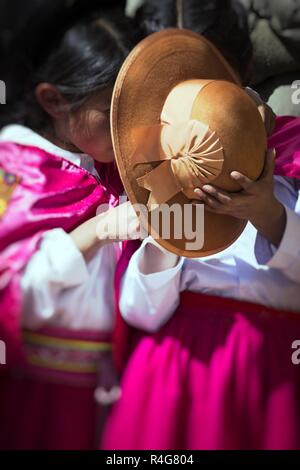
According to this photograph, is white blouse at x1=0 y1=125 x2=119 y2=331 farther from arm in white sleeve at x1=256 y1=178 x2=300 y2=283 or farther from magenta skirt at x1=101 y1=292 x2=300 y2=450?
arm in white sleeve at x1=256 y1=178 x2=300 y2=283

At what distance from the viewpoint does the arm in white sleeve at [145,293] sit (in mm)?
707

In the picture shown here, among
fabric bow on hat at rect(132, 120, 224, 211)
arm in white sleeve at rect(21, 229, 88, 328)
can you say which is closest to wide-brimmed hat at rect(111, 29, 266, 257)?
fabric bow on hat at rect(132, 120, 224, 211)

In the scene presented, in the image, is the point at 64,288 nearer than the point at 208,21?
Yes

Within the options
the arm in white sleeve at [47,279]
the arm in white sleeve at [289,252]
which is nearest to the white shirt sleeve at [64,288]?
the arm in white sleeve at [47,279]

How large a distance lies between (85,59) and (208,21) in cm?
20

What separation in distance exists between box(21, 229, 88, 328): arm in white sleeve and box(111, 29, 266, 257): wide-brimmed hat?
0.10 m

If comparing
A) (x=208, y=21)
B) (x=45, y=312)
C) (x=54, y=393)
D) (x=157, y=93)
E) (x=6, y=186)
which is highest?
(x=208, y=21)

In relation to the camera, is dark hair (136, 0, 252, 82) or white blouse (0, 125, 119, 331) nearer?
white blouse (0, 125, 119, 331)

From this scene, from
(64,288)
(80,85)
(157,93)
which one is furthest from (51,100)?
(64,288)

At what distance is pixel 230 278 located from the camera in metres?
0.74

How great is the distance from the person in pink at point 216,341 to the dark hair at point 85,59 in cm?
21

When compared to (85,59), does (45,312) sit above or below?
below

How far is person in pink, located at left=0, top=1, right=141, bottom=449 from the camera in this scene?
2.23 feet

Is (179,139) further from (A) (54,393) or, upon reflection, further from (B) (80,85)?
(A) (54,393)
